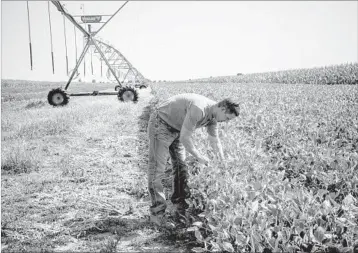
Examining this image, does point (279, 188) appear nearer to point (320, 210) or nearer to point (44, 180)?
point (320, 210)

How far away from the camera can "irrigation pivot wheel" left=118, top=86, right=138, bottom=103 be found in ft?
49.9

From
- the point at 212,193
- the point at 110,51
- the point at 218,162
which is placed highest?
the point at 110,51

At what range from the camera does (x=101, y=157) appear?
22.8ft

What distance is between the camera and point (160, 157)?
12.8ft

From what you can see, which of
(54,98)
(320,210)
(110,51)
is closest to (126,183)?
(320,210)

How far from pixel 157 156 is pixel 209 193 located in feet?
2.96

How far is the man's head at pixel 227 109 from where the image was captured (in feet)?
10.5

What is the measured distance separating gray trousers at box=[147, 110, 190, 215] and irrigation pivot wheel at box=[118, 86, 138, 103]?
11.4 meters

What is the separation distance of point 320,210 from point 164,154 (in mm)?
1899

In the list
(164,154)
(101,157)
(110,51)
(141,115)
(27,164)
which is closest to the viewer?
(164,154)

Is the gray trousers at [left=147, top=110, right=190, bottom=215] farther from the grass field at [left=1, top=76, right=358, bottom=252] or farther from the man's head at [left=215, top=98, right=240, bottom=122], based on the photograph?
the man's head at [left=215, top=98, right=240, bottom=122]

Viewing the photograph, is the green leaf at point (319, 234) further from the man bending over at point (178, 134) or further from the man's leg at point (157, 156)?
the man's leg at point (157, 156)

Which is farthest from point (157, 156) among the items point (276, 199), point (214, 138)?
point (276, 199)

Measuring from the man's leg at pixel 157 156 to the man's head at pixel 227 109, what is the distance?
0.80 metres
